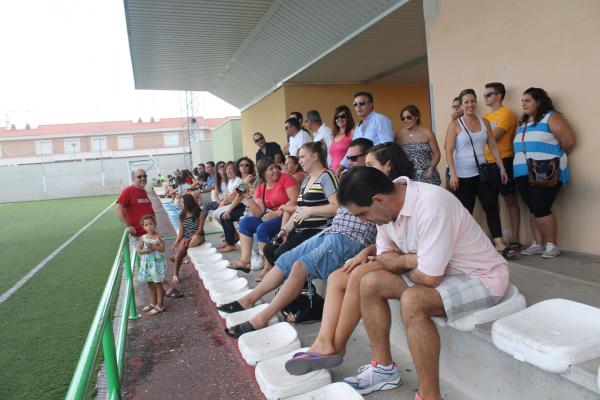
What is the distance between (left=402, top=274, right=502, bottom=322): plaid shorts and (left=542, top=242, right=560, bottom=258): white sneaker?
210 centimetres

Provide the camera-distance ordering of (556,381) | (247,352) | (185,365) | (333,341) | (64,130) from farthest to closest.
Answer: (64,130)
(185,365)
(247,352)
(333,341)
(556,381)

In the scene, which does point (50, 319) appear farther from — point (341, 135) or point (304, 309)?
point (341, 135)

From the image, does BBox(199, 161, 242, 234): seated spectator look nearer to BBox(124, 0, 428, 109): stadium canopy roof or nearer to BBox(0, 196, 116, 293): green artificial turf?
BBox(124, 0, 428, 109): stadium canopy roof

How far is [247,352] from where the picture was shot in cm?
306

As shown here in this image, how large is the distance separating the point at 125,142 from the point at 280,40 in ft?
152

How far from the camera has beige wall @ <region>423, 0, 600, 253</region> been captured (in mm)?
3918

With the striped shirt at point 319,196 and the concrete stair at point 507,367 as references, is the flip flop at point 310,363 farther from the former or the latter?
the striped shirt at point 319,196

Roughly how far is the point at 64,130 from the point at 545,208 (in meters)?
60.6

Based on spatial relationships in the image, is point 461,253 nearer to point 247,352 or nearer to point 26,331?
point 247,352

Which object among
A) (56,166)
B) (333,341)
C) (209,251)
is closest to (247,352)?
(333,341)

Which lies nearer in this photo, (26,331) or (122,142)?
(26,331)

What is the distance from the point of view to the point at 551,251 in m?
4.09

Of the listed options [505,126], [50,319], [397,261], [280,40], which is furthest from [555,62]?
[280,40]

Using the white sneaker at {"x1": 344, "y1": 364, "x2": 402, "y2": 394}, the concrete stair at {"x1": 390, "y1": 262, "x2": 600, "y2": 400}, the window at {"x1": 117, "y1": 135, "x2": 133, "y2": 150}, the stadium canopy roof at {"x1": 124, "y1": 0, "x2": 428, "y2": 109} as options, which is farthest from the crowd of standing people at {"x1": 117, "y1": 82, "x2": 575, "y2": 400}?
the window at {"x1": 117, "y1": 135, "x2": 133, "y2": 150}
